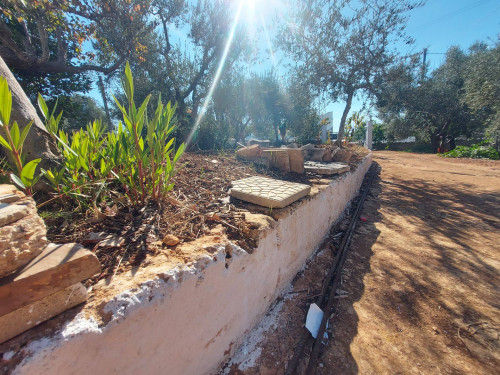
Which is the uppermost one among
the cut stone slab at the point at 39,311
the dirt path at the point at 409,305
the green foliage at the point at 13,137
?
the green foliage at the point at 13,137

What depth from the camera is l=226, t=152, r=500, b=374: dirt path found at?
142cm

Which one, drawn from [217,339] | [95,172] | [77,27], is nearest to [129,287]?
[217,339]

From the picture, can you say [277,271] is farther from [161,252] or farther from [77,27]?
[77,27]

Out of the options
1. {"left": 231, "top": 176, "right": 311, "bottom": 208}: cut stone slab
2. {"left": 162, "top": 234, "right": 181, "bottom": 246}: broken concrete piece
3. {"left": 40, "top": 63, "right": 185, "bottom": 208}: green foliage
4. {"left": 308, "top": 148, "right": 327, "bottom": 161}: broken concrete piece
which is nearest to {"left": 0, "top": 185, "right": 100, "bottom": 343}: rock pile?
{"left": 162, "top": 234, "right": 181, "bottom": 246}: broken concrete piece

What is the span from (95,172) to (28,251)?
94 cm

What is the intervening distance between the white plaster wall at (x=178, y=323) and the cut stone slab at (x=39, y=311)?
0.27ft

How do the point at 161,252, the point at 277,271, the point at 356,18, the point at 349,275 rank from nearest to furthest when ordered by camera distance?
the point at 161,252, the point at 277,271, the point at 349,275, the point at 356,18

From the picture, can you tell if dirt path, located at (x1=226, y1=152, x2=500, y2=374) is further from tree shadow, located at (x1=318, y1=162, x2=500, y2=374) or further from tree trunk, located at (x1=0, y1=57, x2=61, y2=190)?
tree trunk, located at (x1=0, y1=57, x2=61, y2=190)

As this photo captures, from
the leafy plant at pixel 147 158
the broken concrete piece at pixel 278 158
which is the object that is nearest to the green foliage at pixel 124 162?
the leafy plant at pixel 147 158

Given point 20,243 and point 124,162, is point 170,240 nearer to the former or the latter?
point 20,243

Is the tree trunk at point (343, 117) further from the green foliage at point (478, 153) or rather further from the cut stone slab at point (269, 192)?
the green foliage at point (478, 153)

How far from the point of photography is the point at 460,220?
3670 mm

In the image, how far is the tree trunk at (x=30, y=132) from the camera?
1539mm

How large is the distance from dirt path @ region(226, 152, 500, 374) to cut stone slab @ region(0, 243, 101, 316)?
1.16 metres
